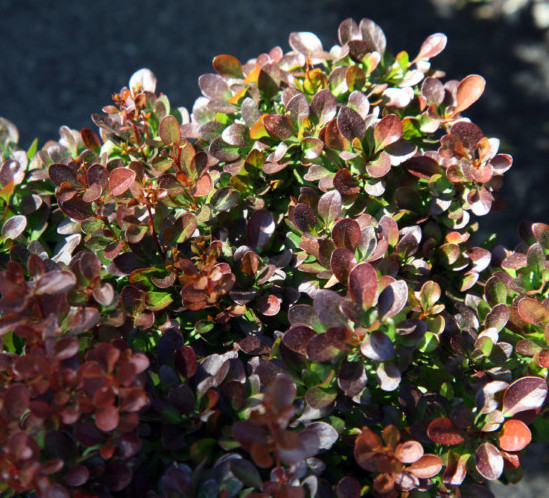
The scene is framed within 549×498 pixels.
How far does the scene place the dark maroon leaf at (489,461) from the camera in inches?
44.8

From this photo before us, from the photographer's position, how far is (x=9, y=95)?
3805mm

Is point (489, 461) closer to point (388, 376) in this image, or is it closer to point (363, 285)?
point (388, 376)

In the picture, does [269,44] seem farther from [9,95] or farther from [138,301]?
[138,301]

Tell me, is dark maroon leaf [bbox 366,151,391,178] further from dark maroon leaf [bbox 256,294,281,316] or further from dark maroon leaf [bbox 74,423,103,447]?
dark maroon leaf [bbox 74,423,103,447]

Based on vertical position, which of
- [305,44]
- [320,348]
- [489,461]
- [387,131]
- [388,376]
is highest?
[305,44]

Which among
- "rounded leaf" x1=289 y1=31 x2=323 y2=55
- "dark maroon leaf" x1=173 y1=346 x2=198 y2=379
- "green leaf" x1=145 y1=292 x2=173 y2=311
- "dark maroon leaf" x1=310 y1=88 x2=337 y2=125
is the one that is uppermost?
"rounded leaf" x1=289 y1=31 x2=323 y2=55

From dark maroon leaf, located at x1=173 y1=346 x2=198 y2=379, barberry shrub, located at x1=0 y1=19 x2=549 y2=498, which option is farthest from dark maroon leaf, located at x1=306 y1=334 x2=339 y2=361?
dark maroon leaf, located at x1=173 y1=346 x2=198 y2=379

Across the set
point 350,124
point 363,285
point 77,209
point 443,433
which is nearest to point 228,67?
point 350,124

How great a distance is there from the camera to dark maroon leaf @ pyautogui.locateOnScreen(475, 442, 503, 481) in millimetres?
1139

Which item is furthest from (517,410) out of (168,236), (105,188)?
(105,188)

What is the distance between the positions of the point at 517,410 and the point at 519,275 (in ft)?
1.23

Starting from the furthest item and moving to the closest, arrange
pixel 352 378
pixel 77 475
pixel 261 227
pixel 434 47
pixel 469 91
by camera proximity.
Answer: pixel 434 47 → pixel 469 91 → pixel 261 227 → pixel 352 378 → pixel 77 475

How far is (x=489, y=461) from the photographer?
1.16 meters

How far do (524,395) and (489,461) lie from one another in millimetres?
146
